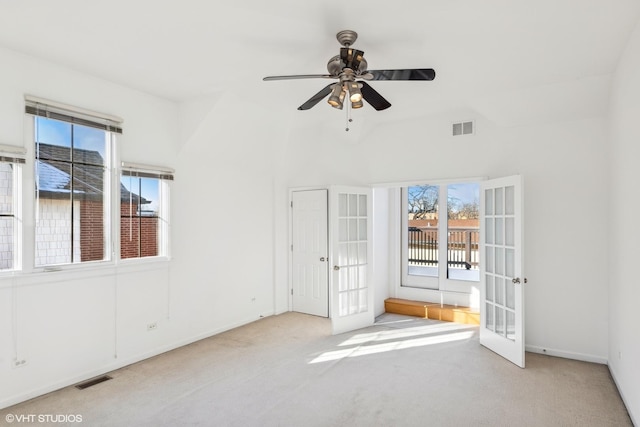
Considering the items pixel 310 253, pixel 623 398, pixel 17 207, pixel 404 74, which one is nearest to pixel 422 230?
pixel 310 253

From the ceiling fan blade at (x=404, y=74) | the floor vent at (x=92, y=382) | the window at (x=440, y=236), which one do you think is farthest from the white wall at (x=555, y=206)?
the floor vent at (x=92, y=382)

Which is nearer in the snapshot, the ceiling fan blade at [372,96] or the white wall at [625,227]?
the white wall at [625,227]

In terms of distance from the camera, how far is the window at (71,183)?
3.21 metres

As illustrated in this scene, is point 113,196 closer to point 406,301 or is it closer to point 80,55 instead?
point 80,55

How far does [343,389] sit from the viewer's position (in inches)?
128

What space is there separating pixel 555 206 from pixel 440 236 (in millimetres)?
2016

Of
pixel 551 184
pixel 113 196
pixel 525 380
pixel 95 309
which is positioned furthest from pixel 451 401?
pixel 113 196

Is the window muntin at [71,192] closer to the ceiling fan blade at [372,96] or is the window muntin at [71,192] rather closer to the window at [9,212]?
the window at [9,212]

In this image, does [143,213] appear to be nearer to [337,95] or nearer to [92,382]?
[92,382]

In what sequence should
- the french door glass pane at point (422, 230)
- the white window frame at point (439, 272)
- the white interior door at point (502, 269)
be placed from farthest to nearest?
the french door glass pane at point (422, 230)
the white window frame at point (439, 272)
the white interior door at point (502, 269)

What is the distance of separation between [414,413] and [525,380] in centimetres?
130

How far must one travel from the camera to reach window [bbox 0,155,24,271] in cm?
298

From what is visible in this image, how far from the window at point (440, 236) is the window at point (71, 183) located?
4.24m

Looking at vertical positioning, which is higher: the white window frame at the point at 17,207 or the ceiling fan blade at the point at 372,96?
the ceiling fan blade at the point at 372,96
